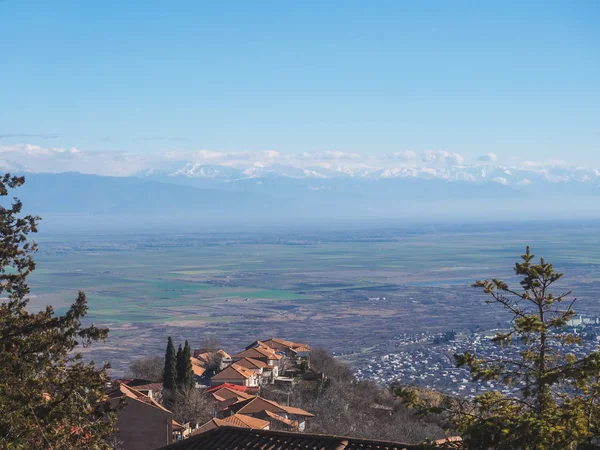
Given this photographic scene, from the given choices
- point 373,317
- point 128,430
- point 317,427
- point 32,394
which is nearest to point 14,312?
point 32,394

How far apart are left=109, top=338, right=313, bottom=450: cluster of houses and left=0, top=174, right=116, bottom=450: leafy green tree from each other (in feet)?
2.82

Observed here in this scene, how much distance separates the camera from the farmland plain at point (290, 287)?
59312 mm

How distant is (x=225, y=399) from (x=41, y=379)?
53.8ft

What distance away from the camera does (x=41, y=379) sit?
463 inches

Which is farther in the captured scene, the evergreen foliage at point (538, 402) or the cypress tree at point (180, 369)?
Result: the cypress tree at point (180, 369)

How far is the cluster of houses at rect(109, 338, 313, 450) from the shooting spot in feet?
67.2

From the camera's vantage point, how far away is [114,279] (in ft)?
320

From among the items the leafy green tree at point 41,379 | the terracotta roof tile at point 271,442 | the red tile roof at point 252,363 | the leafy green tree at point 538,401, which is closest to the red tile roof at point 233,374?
the red tile roof at point 252,363

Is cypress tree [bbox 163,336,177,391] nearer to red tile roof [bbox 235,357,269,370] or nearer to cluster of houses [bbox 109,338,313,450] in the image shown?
cluster of houses [bbox 109,338,313,450]

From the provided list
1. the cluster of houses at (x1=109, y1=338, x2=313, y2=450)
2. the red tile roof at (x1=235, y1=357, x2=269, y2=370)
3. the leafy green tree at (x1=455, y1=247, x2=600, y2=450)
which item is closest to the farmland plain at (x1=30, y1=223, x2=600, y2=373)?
the cluster of houses at (x1=109, y1=338, x2=313, y2=450)

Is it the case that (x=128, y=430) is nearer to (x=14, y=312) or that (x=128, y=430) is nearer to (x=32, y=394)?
(x=14, y=312)

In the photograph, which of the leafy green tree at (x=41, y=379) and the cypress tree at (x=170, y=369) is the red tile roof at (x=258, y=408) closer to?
the cypress tree at (x=170, y=369)

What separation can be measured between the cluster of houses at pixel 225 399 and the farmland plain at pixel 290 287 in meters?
10.1

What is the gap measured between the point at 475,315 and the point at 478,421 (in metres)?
58.5
